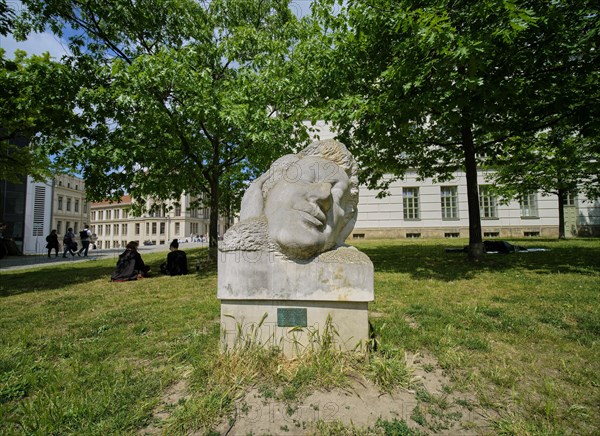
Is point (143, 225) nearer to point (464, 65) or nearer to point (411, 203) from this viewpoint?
point (411, 203)

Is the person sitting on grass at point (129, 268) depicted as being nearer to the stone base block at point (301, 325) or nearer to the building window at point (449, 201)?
the stone base block at point (301, 325)

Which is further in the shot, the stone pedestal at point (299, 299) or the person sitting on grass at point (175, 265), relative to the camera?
the person sitting on grass at point (175, 265)

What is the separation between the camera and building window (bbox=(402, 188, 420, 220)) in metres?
22.9

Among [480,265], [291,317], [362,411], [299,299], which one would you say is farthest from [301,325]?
[480,265]

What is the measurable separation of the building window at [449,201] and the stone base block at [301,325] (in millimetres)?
22220

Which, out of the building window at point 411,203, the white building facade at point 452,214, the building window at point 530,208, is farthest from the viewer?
the building window at point 411,203

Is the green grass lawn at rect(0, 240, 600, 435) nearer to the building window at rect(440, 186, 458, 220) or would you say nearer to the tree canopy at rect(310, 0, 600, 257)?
the tree canopy at rect(310, 0, 600, 257)

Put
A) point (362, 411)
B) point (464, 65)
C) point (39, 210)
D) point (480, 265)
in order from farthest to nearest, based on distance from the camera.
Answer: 1. point (39, 210)
2. point (480, 265)
3. point (464, 65)
4. point (362, 411)

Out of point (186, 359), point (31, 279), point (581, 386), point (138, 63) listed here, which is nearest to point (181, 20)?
point (138, 63)

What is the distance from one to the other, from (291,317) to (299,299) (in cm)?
19

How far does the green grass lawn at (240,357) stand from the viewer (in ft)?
7.35

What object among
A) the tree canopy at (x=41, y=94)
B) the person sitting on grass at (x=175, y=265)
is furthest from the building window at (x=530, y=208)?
the tree canopy at (x=41, y=94)

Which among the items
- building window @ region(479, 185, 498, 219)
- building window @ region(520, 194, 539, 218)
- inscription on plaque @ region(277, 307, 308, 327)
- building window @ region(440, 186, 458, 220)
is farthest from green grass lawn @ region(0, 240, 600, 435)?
building window @ region(520, 194, 539, 218)

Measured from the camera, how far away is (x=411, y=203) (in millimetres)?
23016
